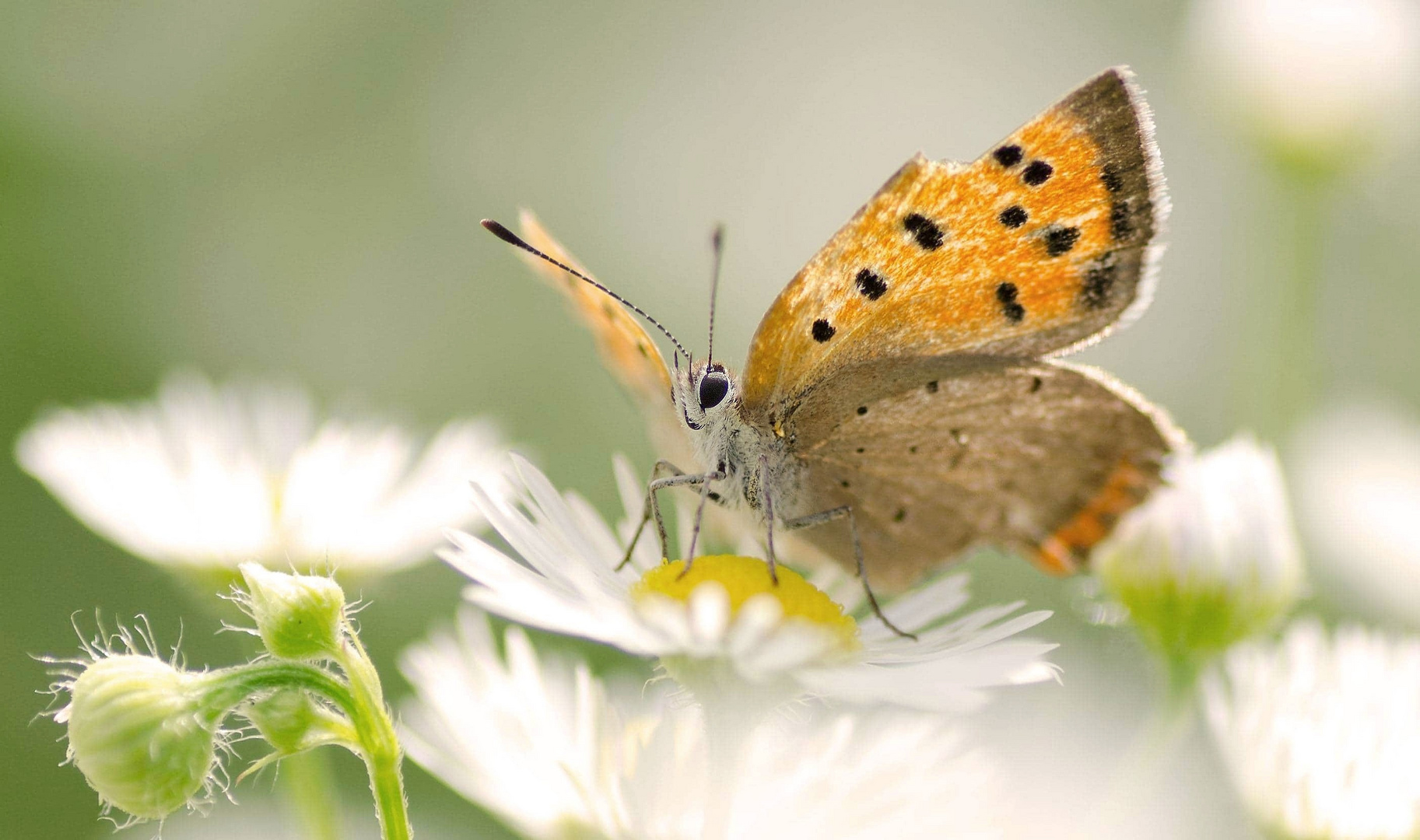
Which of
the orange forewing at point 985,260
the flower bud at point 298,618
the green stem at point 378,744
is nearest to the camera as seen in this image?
the green stem at point 378,744

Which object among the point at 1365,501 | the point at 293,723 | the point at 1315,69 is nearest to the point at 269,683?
the point at 293,723

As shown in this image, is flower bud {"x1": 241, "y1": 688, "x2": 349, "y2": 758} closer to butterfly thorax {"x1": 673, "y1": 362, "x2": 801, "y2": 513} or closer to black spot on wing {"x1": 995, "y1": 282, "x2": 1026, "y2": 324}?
butterfly thorax {"x1": 673, "y1": 362, "x2": 801, "y2": 513}

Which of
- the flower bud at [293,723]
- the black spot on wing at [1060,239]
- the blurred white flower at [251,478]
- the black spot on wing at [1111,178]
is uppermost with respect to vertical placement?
the black spot on wing at [1111,178]

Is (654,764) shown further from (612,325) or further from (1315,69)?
(1315,69)

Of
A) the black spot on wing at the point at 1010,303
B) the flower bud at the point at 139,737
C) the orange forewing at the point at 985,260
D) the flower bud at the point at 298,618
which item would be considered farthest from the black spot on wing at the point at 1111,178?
the flower bud at the point at 139,737

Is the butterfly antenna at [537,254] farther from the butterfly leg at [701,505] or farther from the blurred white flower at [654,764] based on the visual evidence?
the blurred white flower at [654,764]

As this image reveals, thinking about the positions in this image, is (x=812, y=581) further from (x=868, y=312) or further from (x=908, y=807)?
(x=908, y=807)

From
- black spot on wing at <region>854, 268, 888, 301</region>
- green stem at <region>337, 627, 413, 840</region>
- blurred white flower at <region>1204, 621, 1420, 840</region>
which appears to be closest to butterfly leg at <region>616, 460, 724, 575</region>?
black spot on wing at <region>854, 268, 888, 301</region>
